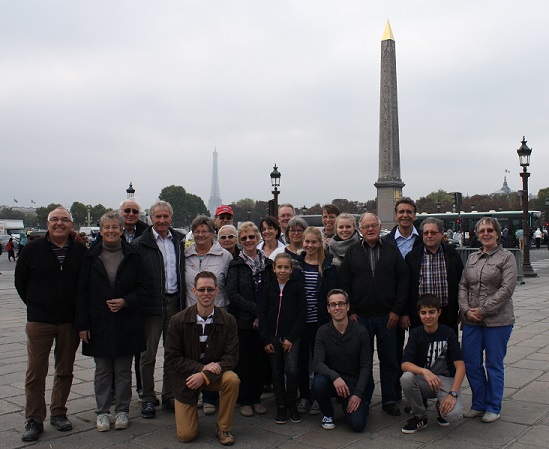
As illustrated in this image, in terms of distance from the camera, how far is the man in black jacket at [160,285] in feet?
17.3

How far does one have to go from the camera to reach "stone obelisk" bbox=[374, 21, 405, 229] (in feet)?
98.5

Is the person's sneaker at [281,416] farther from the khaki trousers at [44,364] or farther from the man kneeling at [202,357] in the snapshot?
the khaki trousers at [44,364]

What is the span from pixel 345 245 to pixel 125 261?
7.05ft

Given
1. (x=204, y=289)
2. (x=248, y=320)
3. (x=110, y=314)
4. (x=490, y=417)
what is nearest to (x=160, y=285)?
(x=110, y=314)

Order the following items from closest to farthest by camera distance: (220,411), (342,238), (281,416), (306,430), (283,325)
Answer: (220,411)
(306,430)
(281,416)
(283,325)
(342,238)

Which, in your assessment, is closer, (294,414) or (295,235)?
(294,414)

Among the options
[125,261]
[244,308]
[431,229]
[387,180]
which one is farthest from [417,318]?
[387,180]

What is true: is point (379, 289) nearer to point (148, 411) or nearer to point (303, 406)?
point (303, 406)

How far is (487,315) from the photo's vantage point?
4926 millimetres

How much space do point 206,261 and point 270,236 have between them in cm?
71

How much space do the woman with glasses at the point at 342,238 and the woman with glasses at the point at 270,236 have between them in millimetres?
517

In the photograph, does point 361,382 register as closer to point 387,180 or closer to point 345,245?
point 345,245

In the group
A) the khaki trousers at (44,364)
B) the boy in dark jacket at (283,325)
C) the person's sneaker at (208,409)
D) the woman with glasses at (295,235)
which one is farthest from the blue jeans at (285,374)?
the khaki trousers at (44,364)

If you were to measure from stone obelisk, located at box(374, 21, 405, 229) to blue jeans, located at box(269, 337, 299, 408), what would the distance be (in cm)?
2627
